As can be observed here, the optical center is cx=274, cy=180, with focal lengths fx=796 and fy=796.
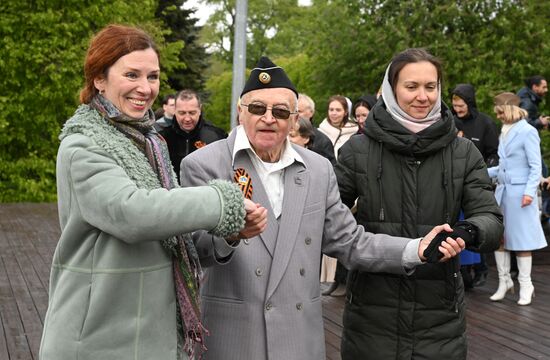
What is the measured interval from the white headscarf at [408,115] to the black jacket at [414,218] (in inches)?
1.2

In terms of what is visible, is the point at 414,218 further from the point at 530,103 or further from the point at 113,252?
the point at 530,103

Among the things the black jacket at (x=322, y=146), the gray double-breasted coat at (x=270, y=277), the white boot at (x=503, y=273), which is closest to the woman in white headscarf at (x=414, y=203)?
the gray double-breasted coat at (x=270, y=277)

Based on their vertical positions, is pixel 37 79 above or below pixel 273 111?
below

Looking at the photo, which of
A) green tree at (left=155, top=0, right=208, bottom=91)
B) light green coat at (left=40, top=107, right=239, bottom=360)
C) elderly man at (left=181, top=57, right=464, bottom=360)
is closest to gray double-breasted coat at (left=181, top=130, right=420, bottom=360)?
elderly man at (left=181, top=57, right=464, bottom=360)

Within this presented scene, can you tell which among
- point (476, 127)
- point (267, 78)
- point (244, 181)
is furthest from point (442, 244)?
point (476, 127)

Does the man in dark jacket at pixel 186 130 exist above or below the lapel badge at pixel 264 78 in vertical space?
below

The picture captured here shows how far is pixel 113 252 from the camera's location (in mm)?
2299

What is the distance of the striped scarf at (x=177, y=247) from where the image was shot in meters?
2.43

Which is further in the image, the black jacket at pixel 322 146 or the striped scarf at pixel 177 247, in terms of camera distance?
the black jacket at pixel 322 146

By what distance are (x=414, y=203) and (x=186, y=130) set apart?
4.71 metres

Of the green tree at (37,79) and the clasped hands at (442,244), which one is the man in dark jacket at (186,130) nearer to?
the clasped hands at (442,244)

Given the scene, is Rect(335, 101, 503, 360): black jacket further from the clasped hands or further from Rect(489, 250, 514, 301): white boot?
Rect(489, 250, 514, 301): white boot

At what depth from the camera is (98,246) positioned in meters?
2.31

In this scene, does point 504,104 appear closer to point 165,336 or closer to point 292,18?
point 165,336
